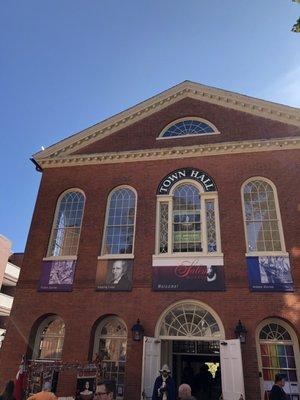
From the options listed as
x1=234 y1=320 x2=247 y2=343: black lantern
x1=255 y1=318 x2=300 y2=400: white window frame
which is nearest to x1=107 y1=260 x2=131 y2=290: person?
x1=234 y1=320 x2=247 y2=343: black lantern

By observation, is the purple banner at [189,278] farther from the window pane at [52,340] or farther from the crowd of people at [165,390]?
the window pane at [52,340]

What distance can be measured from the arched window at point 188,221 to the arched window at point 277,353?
309 cm

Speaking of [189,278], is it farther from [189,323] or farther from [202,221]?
[202,221]

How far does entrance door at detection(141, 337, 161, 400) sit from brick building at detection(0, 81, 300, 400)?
0.14 feet

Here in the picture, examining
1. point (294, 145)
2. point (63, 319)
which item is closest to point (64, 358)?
point (63, 319)

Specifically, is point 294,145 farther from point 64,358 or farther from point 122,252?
point 64,358

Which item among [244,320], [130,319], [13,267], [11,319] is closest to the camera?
[244,320]

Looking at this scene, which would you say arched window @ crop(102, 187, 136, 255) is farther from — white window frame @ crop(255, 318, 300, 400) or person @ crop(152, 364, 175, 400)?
white window frame @ crop(255, 318, 300, 400)

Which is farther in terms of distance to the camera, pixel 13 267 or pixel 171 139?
pixel 13 267

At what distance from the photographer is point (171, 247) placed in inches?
506

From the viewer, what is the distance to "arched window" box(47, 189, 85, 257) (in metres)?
14.2

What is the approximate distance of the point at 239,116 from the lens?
49.9ft

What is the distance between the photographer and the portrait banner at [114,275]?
41.1ft

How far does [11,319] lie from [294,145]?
12.9m
